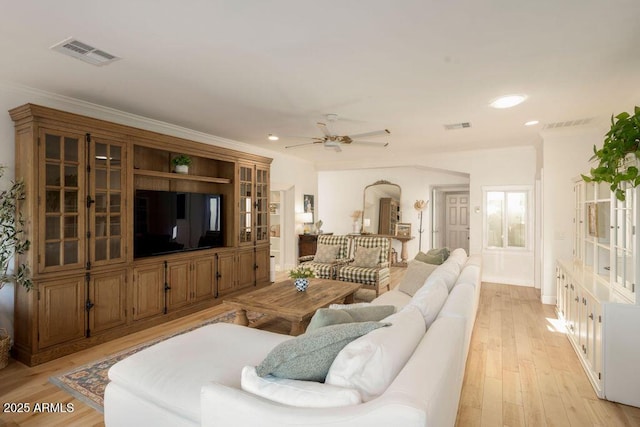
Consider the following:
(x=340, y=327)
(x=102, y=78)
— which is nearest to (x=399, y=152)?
(x=102, y=78)

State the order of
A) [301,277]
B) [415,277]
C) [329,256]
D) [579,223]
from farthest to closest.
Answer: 1. [329,256]
2. [579,223]
3. [301,277]
4. [415,277]

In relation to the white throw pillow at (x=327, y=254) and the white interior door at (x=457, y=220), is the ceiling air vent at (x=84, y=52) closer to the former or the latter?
the white throw pillow at (x=327, y=254)

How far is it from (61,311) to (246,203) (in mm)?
2824

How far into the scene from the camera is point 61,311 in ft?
10.2

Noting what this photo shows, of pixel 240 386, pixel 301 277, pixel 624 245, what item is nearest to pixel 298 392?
pixel 240 386

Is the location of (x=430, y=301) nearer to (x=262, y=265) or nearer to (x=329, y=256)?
(x=329, y=256)

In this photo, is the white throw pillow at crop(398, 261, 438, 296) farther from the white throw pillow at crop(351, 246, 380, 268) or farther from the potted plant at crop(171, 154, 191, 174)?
the potted plant at crop(171, 154, 191, 174)

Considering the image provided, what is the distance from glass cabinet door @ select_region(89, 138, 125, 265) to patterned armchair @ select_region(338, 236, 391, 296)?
3166mm

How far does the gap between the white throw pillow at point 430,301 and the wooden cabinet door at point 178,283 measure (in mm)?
3183

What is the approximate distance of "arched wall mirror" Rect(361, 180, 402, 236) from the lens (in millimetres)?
8719

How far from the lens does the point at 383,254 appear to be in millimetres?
5547

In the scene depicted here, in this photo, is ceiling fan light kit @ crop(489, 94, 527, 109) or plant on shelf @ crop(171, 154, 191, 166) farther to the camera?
plant on shelf @ crop(171, 154, 191, 166)

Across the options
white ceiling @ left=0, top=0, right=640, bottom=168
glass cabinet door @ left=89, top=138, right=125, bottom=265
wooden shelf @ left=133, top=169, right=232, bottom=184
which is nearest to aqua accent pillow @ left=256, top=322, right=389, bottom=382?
white ceiling @ left=0, top=0, right=640, bottom=168

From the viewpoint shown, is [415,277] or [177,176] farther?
[177,176]
